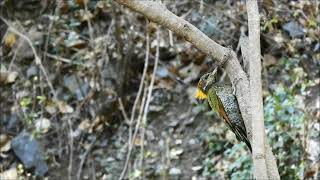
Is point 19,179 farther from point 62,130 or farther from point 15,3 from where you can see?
point 15,3

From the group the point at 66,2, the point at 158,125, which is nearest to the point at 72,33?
the point at 66,2

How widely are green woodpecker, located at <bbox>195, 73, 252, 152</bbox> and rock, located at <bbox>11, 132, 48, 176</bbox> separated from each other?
8.53 ft

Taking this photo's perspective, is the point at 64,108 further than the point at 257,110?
Yes

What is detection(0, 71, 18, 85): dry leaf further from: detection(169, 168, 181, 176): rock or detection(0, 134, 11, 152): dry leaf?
detection(169, 168, 181, 176): rock

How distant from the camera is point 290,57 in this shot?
3.93 meters

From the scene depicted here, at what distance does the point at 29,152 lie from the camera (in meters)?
4.09

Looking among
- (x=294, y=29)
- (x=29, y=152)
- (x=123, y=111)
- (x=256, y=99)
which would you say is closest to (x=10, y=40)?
(x=29, y=152)

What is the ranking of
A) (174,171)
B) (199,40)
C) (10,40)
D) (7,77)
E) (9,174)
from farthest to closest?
(10,40), (7,77), (9,174), (174,171), (199,40)

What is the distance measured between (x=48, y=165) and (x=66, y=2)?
4.96ft

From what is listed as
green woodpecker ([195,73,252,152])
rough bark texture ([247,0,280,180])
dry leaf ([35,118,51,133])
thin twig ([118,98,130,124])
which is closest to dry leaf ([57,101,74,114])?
dry leaf ([35,118,51,133])

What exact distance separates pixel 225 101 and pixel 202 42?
204 mm

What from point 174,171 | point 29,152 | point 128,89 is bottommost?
point 174,171

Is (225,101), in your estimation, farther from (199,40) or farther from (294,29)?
(294,29)

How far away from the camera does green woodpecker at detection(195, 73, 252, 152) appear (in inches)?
58.0
